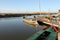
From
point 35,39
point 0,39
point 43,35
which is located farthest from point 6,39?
point 35,39

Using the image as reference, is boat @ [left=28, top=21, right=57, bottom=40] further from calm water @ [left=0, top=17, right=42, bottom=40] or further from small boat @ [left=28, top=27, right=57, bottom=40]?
calm water @ [left=0, top=17, right=42, bottom=40]

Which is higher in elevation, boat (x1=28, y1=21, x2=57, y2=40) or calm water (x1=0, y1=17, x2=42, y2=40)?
boat (x1=28, y1=21, x2=57, y2=40)

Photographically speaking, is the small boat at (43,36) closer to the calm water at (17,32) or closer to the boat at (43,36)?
the boat at (43,36)

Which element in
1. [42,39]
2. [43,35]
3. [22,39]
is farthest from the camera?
[22,39]

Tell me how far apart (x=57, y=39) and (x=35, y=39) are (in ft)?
7.09

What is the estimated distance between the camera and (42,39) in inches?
609

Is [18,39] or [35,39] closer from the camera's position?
[35,39]

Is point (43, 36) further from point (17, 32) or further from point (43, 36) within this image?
point (17, 32)

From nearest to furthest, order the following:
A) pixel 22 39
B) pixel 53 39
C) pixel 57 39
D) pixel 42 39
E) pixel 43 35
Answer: pixel 53 39, pixel 57 39, pixel 42 39, pixel 43 35, pixel 22 39

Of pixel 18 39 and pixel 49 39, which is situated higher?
pixel 49 39

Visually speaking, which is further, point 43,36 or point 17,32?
point 17,32

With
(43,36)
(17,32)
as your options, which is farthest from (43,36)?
(17,32)

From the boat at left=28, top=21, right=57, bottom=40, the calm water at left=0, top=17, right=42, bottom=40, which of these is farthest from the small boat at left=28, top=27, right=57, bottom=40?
the calm water at left=0, top=17, right=42, bottom=40

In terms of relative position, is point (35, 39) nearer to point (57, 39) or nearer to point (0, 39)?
point (57, 39)
